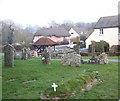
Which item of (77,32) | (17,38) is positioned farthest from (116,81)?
(77,32)

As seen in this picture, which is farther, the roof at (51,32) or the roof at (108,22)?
the roof at (51,32)

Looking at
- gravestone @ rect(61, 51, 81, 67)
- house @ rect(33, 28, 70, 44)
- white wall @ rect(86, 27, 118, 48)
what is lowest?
gravestone @ rect(61, 51, 81, 67)

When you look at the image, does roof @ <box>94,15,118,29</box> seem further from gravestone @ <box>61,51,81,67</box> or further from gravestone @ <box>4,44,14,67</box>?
gravestone @ <box>4,44,14,67</box>

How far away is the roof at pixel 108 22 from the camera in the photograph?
5225cm

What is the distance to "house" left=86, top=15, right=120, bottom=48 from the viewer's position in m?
51.7

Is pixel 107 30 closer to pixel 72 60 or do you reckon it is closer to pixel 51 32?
pixel 72 60

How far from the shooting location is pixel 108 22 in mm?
53562

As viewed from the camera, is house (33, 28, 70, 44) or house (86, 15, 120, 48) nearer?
house (86, 15, 120, 48)

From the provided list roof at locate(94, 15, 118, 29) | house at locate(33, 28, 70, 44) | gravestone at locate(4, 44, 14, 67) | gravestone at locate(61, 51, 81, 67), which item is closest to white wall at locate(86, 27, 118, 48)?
roof at locate(94, 15, 118, 29)

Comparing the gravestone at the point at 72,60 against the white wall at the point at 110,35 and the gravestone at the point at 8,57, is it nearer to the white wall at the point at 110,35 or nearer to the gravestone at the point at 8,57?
the gravestone at the point at 8,57

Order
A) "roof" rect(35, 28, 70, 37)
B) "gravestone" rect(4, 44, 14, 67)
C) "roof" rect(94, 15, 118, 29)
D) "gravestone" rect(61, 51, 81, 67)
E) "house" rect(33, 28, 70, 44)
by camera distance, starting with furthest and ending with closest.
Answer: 1. "roof" rect(35, 28, 70, 37)
2. "house" rect(33, 28, 70, 44)
3. "roof" rect(94, 15, 118, 29)
4. "gravestone" rect(61, 51, 81, 67)
5. "gravestone" rect(4, 44, 14, 67)

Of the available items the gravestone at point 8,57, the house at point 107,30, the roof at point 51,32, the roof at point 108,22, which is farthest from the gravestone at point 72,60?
→ the roof at point 51,32

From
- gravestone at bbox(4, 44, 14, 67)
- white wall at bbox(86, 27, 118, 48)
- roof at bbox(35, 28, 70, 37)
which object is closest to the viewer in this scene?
gravestone at bbox(4, 44, 14, 67)

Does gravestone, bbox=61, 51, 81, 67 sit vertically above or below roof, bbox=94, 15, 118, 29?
below
